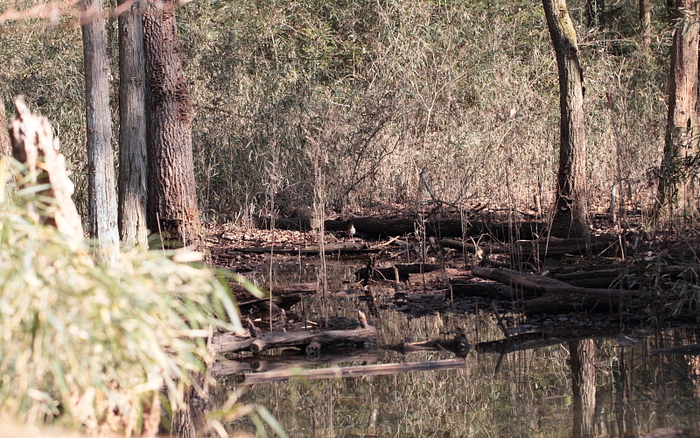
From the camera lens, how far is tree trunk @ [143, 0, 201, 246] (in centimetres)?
850

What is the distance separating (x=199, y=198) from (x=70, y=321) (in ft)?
33.1

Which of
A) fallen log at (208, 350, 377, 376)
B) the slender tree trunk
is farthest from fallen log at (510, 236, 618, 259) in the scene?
Result: the slender tree trunk

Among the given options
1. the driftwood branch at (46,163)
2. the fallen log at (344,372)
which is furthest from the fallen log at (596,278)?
the driftwood branch at (46,163)

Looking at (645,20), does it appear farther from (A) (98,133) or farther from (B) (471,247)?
(A) (98,133)

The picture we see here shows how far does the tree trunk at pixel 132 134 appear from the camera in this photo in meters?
7.57

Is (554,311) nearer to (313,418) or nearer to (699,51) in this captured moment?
(313,418)

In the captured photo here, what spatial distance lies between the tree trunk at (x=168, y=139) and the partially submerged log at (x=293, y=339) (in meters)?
2.96

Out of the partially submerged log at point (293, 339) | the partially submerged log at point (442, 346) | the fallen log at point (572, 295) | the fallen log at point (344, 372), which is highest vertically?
the fallen log at point (572, 295)

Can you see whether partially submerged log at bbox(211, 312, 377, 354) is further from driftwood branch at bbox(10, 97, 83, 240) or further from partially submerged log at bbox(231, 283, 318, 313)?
driftwood branch at bbox(10, 97, 83, 240)

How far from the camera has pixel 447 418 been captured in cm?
456

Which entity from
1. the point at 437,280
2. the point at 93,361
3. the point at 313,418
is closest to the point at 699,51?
the point at 437,280

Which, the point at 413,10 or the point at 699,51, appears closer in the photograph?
the point at 699,51

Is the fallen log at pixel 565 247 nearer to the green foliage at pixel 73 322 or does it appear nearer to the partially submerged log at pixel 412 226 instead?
the partially submerged log at pixel 412 226

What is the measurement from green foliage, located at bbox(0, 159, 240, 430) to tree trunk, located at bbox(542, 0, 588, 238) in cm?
747
